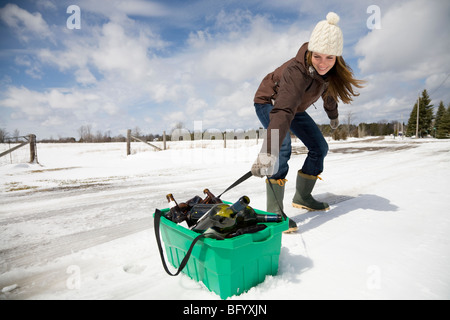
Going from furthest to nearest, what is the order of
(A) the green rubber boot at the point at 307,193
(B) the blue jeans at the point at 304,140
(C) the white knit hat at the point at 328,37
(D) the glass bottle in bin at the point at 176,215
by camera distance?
(A) the green rubber boot at the point at 307,193 → (B) the blue jeans at the point at 304,140 → (C) the white knit hat at the point at 328,37 → (D) the glass bottle in bin at the point at 176,215

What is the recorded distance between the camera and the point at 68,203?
333 cm

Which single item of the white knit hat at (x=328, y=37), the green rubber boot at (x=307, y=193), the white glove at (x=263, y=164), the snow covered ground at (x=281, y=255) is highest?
the white knit hat at (x=328, y=37)

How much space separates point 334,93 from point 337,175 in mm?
3050

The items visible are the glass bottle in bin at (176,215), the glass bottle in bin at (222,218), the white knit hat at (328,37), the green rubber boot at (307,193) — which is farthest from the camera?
the green rubber boot at (307,193)

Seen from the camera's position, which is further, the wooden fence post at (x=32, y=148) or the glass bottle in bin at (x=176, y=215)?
the wooden fence post at (x=32, y=148)

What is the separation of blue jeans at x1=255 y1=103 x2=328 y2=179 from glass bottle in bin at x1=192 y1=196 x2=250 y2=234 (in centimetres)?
99

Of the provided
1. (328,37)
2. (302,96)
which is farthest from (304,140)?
(328,37)

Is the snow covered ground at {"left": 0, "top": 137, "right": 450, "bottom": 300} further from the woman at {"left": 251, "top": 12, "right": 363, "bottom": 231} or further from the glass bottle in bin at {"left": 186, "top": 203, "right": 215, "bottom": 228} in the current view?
the woman at {"left": 251, "top": 12, "right": 363, "bottom": 231}

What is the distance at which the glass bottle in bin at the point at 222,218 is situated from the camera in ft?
4.06

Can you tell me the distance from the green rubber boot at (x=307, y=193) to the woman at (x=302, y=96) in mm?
11

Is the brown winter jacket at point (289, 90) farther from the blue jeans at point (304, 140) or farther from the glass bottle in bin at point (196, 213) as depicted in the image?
the glass bottle in bin at point (196, 213)

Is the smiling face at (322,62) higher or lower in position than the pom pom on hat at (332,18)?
lower

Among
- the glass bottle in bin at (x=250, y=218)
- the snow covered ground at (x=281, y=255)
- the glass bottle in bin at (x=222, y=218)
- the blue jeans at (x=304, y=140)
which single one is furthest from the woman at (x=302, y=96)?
the snow covered ground at (x=281, y=255)

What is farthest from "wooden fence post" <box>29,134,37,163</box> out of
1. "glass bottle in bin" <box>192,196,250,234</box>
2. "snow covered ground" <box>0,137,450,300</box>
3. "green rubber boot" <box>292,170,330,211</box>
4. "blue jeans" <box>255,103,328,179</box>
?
"glass bottle in bin" <box>192,196,250,234</box>
